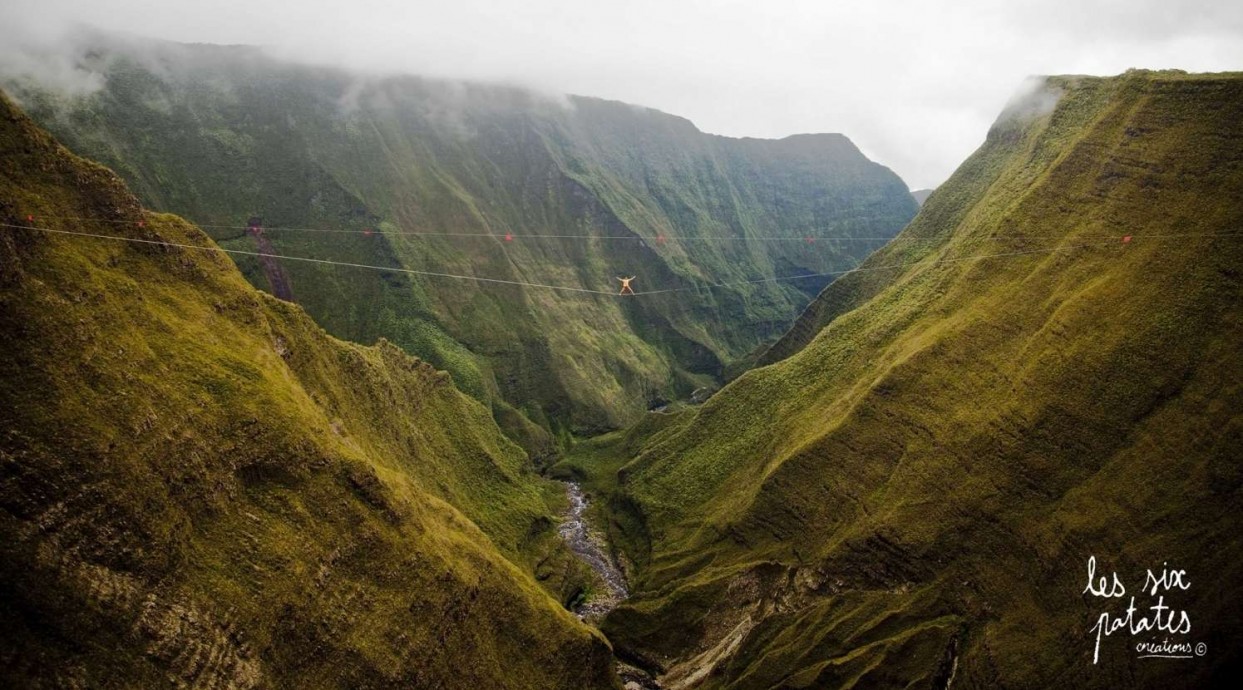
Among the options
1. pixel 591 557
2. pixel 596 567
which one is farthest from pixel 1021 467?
pixel 591 557

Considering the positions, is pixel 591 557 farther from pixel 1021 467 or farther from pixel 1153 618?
pixel 1153 618

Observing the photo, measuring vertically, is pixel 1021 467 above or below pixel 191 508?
below

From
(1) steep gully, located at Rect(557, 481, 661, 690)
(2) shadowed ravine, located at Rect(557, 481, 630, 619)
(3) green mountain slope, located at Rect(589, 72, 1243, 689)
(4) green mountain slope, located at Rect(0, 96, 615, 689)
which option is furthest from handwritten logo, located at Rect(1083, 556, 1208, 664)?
(2) shadowed ravine, located at Rect(557, 481, 630, 619)

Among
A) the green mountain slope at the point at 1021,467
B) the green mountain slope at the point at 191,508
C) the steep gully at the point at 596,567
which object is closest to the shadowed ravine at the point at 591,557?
the steep gully at the point at 596,567

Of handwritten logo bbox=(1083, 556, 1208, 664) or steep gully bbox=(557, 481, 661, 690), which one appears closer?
handwritten logo bbox=(1083, 556, 1208, 664)

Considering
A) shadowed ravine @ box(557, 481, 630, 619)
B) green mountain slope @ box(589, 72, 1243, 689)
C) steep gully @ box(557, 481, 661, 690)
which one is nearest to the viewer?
green mountain slope @ box(589, 72, 1243, 689)

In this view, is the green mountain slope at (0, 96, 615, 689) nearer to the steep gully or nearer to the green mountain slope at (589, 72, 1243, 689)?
the steep gully
